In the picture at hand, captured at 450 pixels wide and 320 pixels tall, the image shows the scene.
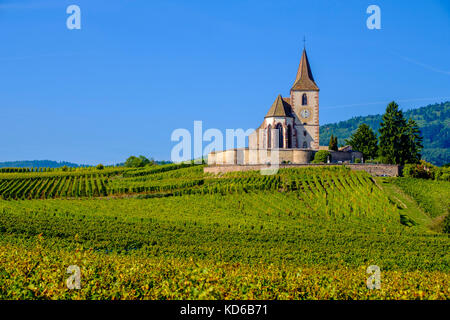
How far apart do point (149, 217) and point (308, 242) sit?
53.9 feet

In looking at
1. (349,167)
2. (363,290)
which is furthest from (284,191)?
(363,290)

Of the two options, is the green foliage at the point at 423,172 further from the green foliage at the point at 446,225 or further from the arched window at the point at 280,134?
the green foliage at the point at 446,225

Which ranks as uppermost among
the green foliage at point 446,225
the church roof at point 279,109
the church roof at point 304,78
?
the church roof at point 304,78

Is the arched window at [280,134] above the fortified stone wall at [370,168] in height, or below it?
above

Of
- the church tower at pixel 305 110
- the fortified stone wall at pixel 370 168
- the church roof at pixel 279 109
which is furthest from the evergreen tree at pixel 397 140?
the church roof at pixel 279 109

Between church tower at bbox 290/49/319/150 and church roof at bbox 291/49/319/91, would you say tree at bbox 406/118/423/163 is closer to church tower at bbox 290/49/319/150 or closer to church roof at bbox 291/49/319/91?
church tower at bbox 290/49/319/150

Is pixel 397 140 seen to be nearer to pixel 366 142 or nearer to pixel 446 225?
pixel 366 142

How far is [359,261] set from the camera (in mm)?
26578

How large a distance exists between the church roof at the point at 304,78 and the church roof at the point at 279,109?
138 inches

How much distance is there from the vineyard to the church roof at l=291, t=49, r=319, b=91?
1883 cm

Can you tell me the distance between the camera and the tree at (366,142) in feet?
240

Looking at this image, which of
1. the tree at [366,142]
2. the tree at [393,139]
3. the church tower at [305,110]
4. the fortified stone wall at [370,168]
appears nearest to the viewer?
the fortified stone wall at [370,168]

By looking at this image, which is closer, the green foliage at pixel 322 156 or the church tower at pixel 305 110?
the green foliage at pixel 322 156
